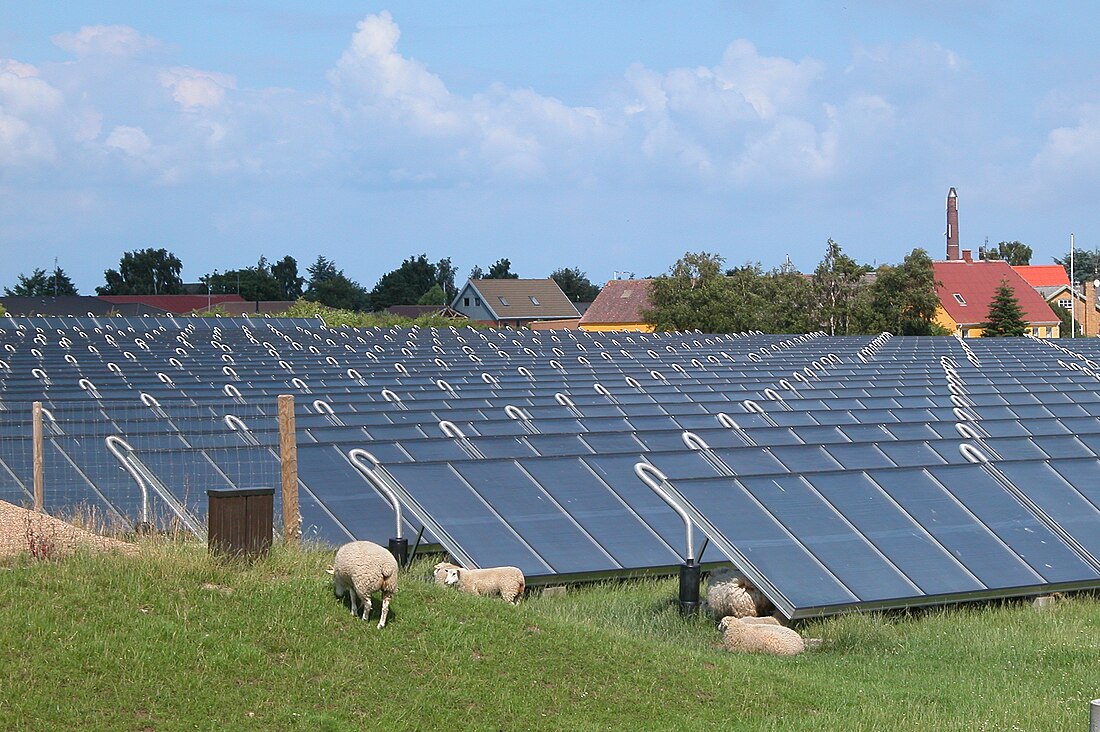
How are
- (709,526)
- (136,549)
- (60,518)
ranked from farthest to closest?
(60,518) < (709,526) < (136,549)

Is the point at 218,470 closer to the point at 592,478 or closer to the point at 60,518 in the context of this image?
the point at 60,518

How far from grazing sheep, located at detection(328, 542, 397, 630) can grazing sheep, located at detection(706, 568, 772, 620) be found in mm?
3426

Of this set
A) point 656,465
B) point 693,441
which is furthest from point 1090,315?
point 656,465

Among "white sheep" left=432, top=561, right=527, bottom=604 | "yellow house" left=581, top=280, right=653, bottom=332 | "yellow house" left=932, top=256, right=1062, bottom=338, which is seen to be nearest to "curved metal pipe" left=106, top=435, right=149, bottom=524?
"white sheep" left=432, top=561, right=527, bottom=604

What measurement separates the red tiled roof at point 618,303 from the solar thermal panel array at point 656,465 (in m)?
81.2

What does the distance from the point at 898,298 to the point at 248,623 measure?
247 feet

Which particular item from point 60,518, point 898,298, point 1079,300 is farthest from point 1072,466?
point 1079,300

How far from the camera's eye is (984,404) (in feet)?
89.0

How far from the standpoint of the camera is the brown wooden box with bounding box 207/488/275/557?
35.2 feet

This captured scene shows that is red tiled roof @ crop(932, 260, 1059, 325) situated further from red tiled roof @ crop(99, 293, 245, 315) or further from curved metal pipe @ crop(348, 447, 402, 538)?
curved metal pipe @ crop(348, 447, 402, 538)

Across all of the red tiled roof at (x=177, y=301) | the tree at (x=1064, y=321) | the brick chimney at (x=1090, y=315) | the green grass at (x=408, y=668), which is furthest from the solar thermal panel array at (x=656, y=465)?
the red tiled roof at (x=177, y=301)

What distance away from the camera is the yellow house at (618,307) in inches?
4459

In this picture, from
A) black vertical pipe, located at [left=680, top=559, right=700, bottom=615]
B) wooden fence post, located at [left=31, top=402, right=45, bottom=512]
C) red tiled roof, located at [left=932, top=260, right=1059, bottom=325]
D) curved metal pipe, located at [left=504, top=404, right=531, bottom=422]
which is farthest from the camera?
red tiled roof, located at [left=932, top=260, right=1059, bottom=325]

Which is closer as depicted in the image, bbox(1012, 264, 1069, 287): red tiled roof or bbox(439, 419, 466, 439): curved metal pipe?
bbox(439, 419, 466, 439): curved metal pipe
